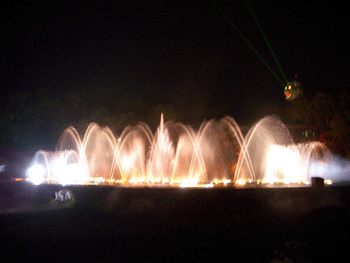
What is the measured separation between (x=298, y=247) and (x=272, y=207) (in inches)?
115

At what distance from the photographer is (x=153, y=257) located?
8992 mm

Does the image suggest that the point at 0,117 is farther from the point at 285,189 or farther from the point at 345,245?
the point at 345,245

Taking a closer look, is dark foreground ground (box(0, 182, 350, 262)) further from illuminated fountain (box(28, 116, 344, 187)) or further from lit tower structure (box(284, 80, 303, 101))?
lit tower structure (box(284, 80, 303, 101))

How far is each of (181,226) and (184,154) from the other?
1645cm

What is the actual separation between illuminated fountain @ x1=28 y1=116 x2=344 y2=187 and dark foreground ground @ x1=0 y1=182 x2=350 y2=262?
11.6m

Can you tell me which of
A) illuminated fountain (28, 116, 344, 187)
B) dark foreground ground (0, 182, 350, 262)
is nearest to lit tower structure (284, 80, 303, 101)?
illuminated fountain (28, 116, 344, 187)

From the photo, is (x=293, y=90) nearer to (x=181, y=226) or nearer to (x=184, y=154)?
(x=184, y=154)

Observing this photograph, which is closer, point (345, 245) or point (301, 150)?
point (345, 245)

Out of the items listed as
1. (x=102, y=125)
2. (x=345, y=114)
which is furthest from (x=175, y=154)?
(x=345, y=114)

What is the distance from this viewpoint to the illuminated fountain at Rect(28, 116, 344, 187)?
26.4 m

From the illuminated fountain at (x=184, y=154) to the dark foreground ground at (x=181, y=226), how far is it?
38.0ft

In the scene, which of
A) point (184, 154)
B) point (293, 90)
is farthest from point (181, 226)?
point (293, 90)

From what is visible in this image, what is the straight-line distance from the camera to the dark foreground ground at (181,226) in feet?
29.6

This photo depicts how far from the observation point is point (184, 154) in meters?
27.7
